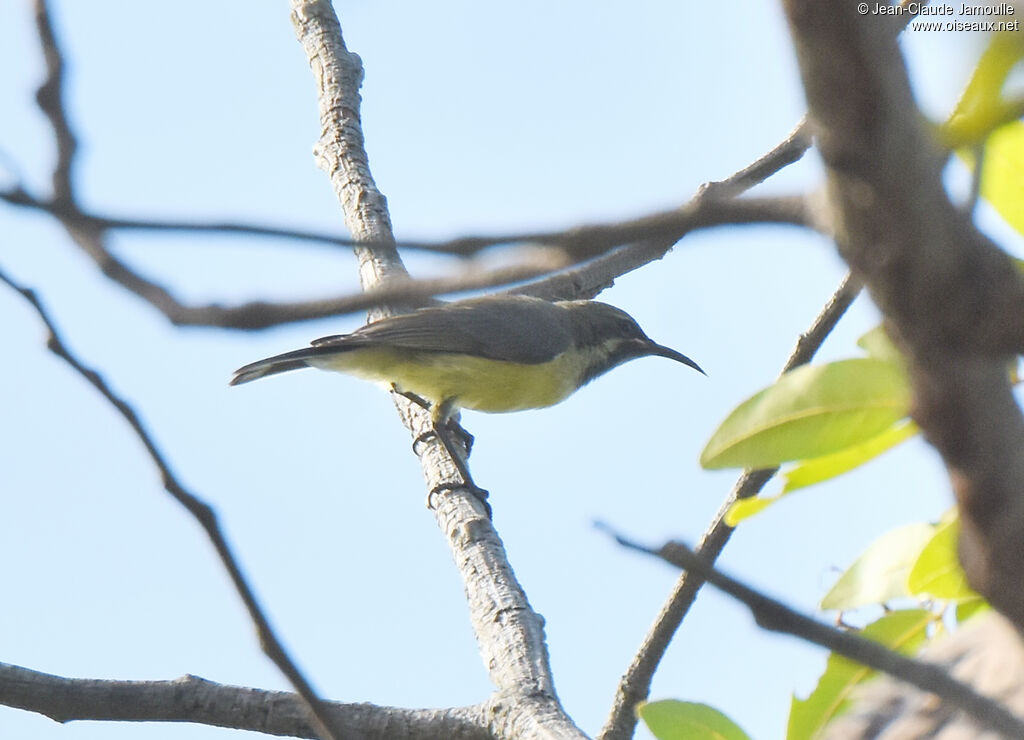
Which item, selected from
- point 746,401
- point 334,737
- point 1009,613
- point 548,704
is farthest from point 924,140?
point 548,704

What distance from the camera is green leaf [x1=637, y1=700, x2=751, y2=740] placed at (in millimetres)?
2086

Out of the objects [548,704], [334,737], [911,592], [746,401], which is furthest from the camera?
[548,704]

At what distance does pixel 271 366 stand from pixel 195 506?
5665mm

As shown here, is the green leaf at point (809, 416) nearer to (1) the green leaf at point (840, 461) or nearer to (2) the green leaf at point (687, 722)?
(1) the green leaf at point (840, 461)

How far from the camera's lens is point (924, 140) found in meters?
0.74

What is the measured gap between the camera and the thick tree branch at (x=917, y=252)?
0.71 m

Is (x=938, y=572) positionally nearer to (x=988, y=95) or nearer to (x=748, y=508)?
(x=748, y=508)

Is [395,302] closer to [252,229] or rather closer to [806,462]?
[252,229]

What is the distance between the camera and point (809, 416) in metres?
1.63

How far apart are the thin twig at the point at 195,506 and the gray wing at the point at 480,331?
545 centimetres

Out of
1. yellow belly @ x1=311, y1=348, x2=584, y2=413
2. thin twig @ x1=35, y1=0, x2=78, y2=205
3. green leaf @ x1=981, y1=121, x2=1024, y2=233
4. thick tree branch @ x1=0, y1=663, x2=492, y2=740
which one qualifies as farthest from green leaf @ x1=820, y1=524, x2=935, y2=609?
yellow belly @ x1=311, y1=348, x2=584, y2=413

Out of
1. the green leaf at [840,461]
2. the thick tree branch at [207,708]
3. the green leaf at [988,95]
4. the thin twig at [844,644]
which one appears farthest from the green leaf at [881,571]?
the thick tree branch at [207,708]

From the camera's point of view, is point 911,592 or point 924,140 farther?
point 911,592

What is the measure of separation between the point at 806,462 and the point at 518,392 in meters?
5.90
